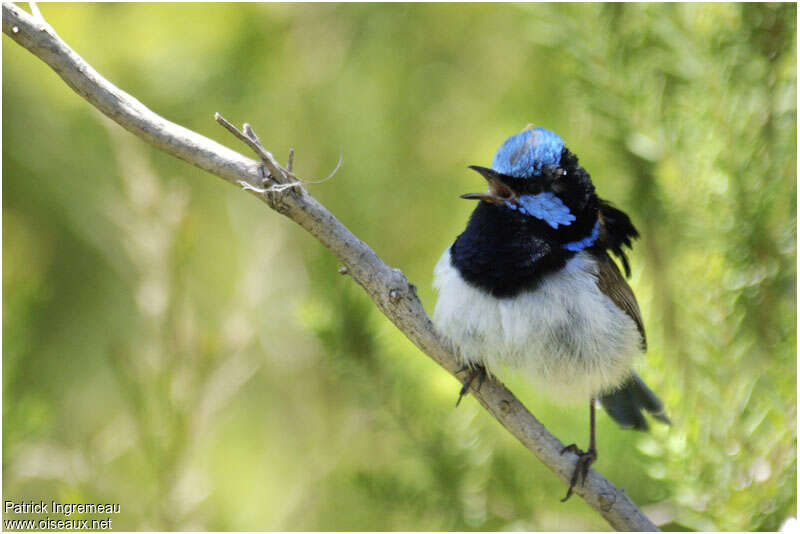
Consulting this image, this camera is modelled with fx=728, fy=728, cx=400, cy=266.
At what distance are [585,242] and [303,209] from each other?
3.36 ft

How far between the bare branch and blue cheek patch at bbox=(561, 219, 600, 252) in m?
0.53

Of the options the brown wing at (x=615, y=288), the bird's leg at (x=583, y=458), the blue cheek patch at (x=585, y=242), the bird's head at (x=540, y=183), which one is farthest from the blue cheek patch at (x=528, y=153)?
the bird's leg at (x=583, y=458)

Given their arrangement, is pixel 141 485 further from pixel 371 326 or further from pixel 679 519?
A: pixel 679 519

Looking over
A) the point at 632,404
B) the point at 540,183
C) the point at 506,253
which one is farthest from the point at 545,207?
the point at 632,404

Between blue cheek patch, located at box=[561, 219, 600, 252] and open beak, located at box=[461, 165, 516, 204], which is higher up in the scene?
open beak, located at box=[461, 165, 516, 204]

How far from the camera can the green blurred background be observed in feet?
5.41

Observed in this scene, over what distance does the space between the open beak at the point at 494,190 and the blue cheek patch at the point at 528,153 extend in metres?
0.03

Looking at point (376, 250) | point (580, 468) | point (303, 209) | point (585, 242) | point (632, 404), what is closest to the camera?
point (303, 209)

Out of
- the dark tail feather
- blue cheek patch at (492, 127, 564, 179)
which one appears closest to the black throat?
blue cheek patch at (492, 127, 564, 179)

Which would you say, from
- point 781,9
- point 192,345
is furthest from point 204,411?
point 781,9

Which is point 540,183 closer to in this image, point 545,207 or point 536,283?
point 545,207

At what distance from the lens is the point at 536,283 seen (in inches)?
76.0

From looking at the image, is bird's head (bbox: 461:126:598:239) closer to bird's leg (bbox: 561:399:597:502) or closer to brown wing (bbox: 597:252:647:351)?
brown wing (bbox: 597:252:647:351)

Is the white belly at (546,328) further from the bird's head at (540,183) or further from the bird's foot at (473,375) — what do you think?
the bird's head at (540,183)
